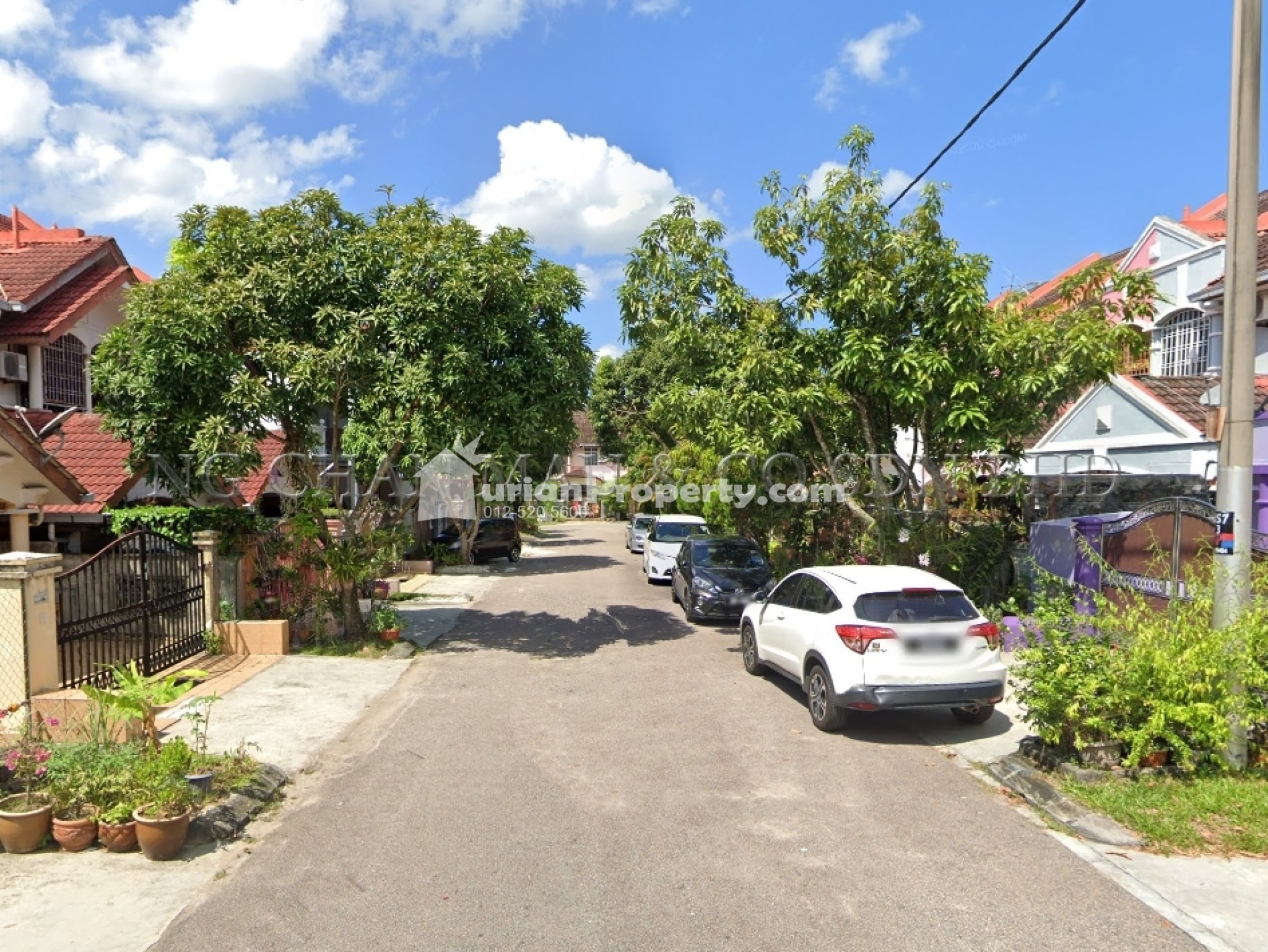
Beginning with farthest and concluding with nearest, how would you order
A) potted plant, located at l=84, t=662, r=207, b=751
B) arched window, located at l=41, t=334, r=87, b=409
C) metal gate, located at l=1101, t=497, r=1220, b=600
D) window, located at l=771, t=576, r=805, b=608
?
arched window, located at l=41, t=334, r=87, b=409 < window, located at l=771, t=576, r=805, b=608 < metal gate, located at l=1101, t=497, r=1220, b=600 < potted plant, located at l=84, t=662, r=207, b=751

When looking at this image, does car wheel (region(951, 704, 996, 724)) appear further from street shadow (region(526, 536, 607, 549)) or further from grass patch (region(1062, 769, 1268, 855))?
street shadow (region(526, 536, 607, 549))

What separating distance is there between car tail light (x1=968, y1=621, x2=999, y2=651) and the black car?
18.7ft

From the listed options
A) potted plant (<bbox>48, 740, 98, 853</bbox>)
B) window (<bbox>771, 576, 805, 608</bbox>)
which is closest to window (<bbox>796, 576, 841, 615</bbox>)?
window (<bbox>771, 576, 805, 608</bbox>)

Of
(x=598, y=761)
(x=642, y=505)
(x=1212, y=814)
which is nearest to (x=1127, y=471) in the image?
(x=1212, y=814)

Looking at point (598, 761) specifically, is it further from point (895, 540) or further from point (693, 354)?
point (895, 540)

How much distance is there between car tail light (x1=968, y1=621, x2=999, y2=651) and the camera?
7.64m

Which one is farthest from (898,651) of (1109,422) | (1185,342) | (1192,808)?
(1185,342)

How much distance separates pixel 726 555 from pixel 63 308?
40.8ft

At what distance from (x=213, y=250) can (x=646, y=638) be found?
336 inches

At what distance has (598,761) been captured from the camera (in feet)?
23.8

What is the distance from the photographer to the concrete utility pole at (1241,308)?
21.5 feet

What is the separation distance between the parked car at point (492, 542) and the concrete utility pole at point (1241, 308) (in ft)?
73.4

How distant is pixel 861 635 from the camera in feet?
24.8

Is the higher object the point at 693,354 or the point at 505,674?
the point at 693,354
